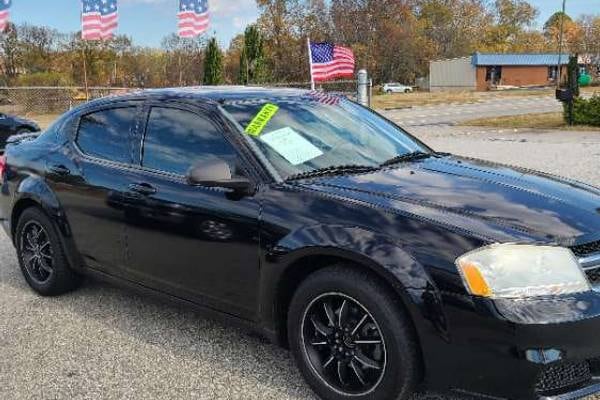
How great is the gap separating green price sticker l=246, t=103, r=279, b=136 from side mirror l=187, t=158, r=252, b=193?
0.35 m

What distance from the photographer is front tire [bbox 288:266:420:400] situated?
2.86m

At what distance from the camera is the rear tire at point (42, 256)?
4.85 metres

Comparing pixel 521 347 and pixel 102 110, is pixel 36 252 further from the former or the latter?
pixel 521 347

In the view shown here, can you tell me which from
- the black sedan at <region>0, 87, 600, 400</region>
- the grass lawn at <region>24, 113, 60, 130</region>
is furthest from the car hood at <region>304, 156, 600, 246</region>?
the grass lawn at <region>24, 113, 60, 130</region>

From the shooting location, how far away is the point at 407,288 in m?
2.79

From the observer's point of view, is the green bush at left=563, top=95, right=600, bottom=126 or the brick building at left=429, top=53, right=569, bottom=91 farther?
the brick building at left=429, top=53, right=569, bottom=91

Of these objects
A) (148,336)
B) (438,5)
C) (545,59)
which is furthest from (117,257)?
(438,5)

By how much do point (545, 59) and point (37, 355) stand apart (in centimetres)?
7984

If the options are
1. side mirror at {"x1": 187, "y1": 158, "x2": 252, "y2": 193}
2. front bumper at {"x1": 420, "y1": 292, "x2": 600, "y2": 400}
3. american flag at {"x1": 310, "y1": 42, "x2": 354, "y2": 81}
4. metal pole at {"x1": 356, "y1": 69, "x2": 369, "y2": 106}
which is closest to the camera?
front bumper at {"x1": 420, "y1": 292, "x2": 600, "y2": 400}

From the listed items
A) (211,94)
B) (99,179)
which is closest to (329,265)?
(211,94)

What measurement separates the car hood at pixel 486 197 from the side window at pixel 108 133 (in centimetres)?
Result: 153

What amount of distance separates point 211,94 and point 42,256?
2.01m

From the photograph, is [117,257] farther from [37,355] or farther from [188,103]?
Answer: [188,103]

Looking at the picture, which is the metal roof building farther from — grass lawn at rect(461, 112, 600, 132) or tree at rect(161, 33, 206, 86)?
grass lawn at rect(461, 112, 600, 132)
